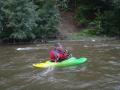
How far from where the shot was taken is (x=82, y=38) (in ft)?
90.7

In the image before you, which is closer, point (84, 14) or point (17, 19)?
point (17, 19)

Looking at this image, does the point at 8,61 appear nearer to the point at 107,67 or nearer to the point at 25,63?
the point at 25,63

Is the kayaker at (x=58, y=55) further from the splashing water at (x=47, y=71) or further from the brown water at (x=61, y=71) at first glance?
the brown water at (x=61, y=71)

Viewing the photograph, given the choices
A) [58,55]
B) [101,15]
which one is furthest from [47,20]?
[58,55]

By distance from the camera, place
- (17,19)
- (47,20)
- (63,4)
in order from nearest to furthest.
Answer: (17,19)
(47,20)
(63,4)

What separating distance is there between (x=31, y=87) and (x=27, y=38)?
1250 centimetres

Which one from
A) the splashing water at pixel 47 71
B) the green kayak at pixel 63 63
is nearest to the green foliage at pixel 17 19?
the green kayak at pixel 63 63

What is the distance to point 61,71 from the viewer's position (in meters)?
16.9

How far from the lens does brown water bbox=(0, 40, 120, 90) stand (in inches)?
562

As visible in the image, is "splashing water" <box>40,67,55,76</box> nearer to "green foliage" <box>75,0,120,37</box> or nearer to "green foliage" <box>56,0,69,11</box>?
"green foliage" <box>75,0,120,37</box>

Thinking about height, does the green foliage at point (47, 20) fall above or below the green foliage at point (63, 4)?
below

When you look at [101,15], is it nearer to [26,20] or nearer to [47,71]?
[26,20]

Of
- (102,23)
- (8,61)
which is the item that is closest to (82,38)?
(102,23)

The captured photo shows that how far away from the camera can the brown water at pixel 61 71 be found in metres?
14.3
